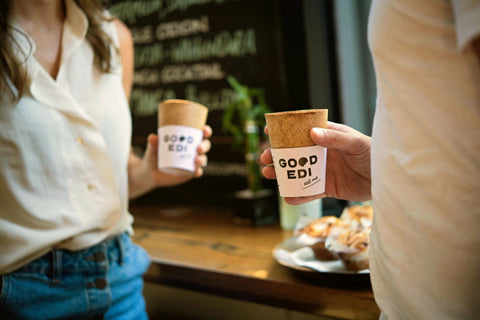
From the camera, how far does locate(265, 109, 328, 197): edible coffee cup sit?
0.85 m

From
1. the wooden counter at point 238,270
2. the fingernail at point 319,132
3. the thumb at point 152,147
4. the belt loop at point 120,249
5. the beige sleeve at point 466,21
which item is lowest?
the wooden counter at point 238,270

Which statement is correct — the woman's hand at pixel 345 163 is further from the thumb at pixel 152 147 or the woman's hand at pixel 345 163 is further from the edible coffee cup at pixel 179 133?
the thumb at pixel 152 147

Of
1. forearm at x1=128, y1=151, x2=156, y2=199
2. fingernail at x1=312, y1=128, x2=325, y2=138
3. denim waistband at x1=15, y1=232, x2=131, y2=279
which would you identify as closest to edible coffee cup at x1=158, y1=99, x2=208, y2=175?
forearm at x1=128, y1=151, x2=156, y2=199

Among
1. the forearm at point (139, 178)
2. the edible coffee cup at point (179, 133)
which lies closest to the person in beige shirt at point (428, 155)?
the edible coffee cup at point (179, 133)

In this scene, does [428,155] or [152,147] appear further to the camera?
[152,147]

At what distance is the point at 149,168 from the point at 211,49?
45.7 inches

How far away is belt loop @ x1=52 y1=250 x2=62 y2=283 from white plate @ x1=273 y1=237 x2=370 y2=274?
2.17 feet

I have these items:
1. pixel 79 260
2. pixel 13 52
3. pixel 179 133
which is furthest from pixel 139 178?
pixel 13 52

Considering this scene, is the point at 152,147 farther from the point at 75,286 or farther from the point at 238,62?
the point at 238,62

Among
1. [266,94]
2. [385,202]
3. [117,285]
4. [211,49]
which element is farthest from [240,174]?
[385,202]

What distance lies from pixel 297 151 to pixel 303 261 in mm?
604

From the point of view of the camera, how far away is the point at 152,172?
1462 millimetres

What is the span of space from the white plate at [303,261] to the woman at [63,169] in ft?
1.37

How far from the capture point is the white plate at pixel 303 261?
1.27 metres
